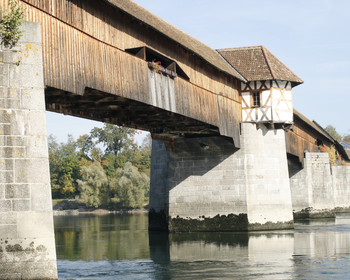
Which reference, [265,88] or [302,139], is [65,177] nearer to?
[302,139]

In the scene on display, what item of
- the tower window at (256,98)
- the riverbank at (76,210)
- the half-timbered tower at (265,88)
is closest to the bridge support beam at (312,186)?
the half-timbered tower at (265,88)

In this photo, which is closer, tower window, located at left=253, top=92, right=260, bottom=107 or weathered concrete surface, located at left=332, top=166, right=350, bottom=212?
tower window, located at left=253, top=92, right=260, bottom=107

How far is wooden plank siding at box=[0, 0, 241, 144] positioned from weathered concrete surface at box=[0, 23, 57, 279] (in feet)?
6.24

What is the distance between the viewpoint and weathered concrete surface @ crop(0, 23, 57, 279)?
1045 centimetres

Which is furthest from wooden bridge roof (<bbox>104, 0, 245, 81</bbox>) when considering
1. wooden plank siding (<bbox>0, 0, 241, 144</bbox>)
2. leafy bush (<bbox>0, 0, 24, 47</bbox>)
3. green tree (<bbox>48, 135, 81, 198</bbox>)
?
green tree (<bbox>48, 135, 81, 198</bbox>)

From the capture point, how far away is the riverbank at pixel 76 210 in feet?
197

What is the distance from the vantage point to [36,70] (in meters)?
11.5

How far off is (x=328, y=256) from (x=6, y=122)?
10.9 meters

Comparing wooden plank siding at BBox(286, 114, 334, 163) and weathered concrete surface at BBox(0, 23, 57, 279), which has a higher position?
wooden plank siding at BBox(286, 114, 334, 163)

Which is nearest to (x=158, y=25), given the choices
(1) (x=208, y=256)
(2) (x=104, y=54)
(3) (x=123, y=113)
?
(3) (x=123, y=113)

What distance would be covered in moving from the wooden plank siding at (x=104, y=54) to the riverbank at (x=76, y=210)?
38.0 meters

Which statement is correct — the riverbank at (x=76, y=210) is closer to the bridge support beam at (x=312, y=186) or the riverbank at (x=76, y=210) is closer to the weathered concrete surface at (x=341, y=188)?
the weathered concrete surface at (x=341, y=188)

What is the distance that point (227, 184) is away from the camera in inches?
1046

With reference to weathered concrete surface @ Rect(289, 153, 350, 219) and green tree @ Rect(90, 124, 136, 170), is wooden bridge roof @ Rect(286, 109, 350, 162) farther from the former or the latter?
green tree @ Rect(90, 124, 136, 170)
